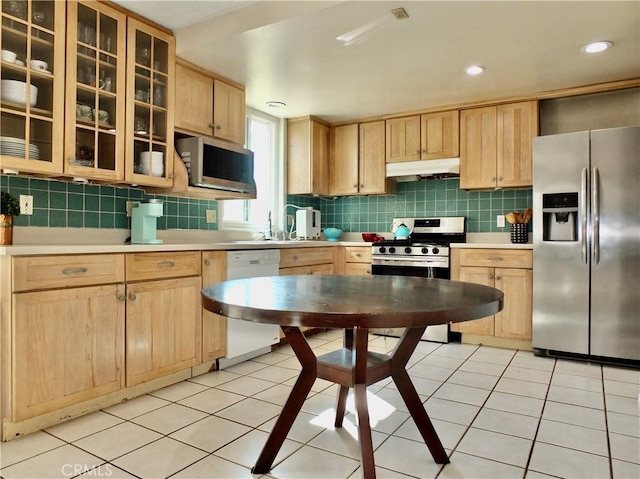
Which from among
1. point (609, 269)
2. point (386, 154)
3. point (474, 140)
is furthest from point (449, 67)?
point (609, 269)

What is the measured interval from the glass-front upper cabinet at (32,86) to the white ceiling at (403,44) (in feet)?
1.74

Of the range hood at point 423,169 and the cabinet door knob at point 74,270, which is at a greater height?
the range hood at point 423,169

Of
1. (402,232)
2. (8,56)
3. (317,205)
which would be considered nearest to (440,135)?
(402,232)

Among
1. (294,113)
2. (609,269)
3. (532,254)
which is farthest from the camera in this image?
(294,113)

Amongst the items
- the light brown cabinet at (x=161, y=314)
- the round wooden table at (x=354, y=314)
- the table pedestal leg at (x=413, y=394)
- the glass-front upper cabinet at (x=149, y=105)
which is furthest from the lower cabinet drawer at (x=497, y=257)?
the glass-front upper cabinet at (x=149, y=105)

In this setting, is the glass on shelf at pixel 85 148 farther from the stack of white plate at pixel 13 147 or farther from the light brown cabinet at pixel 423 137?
the light brown cabinet at pixel 423 137

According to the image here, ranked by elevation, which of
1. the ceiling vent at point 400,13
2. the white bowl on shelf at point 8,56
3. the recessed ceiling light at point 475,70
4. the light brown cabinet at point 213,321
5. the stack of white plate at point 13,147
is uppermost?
the recessed ceiling light at point 475,70

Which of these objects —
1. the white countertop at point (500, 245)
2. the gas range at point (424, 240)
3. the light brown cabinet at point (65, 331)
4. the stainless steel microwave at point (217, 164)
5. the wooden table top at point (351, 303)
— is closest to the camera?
the wooden table top at point (351, 303)

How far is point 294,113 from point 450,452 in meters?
3.50

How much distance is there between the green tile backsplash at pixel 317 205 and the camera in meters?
2.51

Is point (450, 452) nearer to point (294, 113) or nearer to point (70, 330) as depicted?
point (70, 330)

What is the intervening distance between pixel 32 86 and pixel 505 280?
3.56m

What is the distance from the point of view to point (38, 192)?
8.11 feet

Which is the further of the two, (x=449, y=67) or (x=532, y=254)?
(x=532, y=254)
